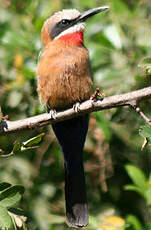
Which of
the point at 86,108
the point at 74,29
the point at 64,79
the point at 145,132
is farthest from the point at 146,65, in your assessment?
the point at 74,29

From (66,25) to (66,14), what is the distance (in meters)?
0.08

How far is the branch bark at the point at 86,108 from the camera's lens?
2.53m

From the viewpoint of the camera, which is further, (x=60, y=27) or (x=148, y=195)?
(x=60, y=27)

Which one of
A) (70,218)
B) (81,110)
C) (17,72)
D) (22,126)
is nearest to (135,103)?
(81,110)

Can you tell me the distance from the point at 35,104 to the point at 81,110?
85 cm

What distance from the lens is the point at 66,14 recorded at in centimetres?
378

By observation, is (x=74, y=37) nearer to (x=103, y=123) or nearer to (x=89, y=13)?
(x=89, y=13)

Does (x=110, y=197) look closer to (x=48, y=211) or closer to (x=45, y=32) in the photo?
(x=48, y=211)

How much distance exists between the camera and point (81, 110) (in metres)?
2.79

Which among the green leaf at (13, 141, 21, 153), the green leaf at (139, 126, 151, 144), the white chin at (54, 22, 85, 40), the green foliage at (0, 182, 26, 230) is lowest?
the green foliage at (0, 182, 26, 230)

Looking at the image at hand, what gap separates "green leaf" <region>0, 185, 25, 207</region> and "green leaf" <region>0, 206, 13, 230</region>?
42 mm

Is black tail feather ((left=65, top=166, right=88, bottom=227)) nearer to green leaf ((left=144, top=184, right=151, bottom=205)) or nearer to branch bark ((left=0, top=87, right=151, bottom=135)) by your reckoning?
green leaf ((left=144, top=184, right=151, bottom=205))

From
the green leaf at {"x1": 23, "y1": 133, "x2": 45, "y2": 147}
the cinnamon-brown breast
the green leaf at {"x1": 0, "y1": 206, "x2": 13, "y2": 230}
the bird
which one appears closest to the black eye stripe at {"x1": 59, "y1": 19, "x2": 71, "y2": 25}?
the bird

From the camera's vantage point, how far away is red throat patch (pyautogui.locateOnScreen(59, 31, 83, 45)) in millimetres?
3578
